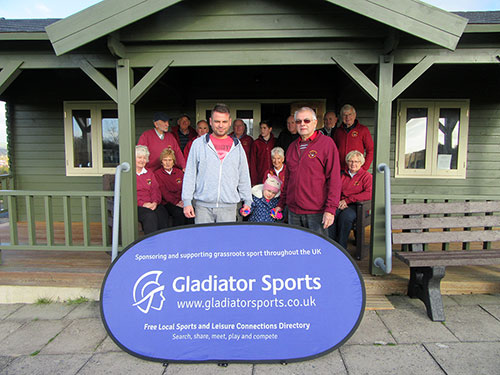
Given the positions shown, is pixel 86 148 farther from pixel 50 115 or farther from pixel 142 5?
pixel 142 5

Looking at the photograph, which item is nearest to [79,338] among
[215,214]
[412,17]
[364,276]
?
[215,214]

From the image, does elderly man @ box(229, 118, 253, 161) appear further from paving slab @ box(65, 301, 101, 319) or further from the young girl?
paving slab @ box(65, 301, 101, 319)

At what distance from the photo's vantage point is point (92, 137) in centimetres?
559

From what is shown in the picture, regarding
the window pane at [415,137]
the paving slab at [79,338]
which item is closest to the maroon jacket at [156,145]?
the paving slab at [79,338]

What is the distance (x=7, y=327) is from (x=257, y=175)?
3005 millimetres

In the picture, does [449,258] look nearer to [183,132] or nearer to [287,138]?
[287,138]

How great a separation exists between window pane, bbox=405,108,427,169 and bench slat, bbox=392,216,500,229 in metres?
2.37

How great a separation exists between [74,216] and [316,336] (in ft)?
16.2

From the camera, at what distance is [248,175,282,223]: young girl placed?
333 centimetres

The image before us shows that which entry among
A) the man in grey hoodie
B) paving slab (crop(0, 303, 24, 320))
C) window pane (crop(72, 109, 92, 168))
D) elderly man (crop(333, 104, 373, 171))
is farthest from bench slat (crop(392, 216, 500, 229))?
window pane (crop(72, 109, 92, 168))

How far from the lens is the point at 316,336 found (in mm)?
2115

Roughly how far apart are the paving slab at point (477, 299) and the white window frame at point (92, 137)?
5.05m

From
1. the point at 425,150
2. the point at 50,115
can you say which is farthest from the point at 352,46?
the point at 50,115

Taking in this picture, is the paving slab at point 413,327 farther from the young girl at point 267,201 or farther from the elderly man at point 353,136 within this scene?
the elderly man at point 353,136
